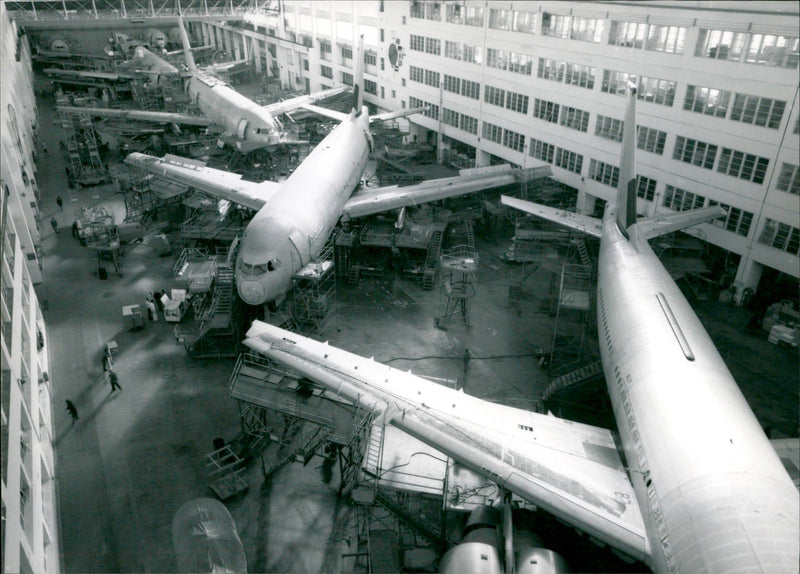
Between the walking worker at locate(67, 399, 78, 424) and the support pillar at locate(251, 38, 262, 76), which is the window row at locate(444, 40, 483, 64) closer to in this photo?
the walking worker at locate(67, 399, 78, 424)

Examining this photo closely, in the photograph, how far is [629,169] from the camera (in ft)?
105

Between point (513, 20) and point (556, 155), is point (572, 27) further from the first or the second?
point (556, 155)

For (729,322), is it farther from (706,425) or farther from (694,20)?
(706,425)

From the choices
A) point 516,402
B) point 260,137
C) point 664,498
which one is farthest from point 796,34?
point 260,137

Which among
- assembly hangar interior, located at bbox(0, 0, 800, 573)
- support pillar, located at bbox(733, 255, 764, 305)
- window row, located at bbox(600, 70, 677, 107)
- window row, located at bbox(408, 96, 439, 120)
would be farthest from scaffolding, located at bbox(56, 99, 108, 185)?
support pillar, located at bbox(733, 255, 764, 305)

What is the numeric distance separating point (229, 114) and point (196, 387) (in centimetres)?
3938

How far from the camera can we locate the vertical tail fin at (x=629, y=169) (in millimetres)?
31609

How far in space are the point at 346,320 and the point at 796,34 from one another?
31332 millimetres

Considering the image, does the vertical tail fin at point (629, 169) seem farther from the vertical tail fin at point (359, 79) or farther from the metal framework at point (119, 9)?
the metal framework at point (119, 9)

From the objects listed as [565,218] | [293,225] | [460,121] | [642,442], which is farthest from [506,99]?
[642,442]

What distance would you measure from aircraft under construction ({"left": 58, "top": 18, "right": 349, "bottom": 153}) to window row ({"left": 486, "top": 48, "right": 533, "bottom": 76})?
21.6 m

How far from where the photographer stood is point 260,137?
58.4 meters

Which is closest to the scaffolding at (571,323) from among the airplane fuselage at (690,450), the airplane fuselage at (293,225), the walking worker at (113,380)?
the airplane fuselage at (690,450)

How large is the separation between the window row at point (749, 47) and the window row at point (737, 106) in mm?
2049
